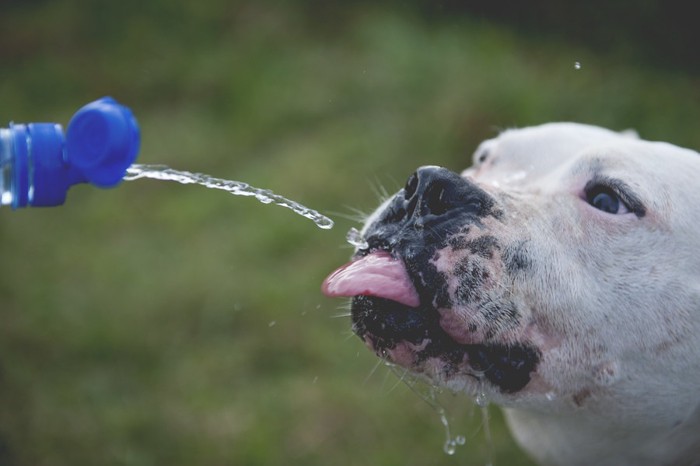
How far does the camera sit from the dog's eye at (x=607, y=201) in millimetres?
2266

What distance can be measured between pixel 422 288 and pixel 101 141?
834mm

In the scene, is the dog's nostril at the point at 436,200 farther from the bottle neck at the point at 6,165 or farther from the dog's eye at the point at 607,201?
the bottle neck at the point at 6,165

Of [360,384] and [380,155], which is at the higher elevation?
[380,155]

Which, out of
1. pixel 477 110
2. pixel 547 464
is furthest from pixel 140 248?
pixel 547 464

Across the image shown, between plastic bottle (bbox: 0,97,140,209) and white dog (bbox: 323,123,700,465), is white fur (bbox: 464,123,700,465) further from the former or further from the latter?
plastic bottle (bbox: 0,97,140,209)

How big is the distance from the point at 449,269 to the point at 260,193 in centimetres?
68

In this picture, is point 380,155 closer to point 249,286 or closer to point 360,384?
point 249,286

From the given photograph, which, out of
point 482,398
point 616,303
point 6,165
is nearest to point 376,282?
point 482,398

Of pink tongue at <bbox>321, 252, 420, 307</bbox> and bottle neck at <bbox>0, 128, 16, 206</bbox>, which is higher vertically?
bottle neck at <bbox>0, 128, 16, 206</bbox>

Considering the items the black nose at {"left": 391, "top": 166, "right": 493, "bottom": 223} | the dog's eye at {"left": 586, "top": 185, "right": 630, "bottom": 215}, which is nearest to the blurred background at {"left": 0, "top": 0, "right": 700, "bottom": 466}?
the dog's eye at {"left": 586, "top": 185, "right": 630, "bottom": 215}

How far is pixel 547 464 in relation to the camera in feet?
8.66

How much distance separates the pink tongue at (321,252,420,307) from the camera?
1974mm

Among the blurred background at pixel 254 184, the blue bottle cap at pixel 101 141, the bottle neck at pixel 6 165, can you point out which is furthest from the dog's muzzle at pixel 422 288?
the blurred background at pixel 254 184

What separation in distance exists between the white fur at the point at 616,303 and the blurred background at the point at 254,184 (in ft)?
3.03
